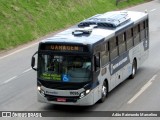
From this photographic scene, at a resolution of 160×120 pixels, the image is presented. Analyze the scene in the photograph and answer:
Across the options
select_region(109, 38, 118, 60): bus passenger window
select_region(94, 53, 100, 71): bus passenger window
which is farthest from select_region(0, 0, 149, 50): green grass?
select_region(94, 53, 100, 71): bus passenger window

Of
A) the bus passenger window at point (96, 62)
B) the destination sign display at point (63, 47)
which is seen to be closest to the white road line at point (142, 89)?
the bus passenger window at point (96, 62)

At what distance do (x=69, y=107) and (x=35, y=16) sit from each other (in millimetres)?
18540

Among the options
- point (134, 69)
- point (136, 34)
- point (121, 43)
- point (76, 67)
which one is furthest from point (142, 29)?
point (76, 67)

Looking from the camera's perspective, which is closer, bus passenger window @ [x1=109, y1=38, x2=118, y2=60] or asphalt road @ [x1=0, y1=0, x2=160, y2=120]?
asphalt road @ [x1=0, y1=0, x2=160, y2=120]

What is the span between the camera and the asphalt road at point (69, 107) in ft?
60.4

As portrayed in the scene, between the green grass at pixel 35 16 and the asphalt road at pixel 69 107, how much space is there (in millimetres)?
3550

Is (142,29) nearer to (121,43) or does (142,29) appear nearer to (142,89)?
(121,43)

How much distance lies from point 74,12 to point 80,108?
2287 centimetres

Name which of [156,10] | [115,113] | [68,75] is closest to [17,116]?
[68,75]

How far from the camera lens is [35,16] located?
1433 inches

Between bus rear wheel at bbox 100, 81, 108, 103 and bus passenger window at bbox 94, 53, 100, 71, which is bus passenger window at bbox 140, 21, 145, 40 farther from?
bus passenger window at bbox 94, 53, 100, 71

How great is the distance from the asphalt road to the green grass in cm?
355

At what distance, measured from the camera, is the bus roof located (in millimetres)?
17953

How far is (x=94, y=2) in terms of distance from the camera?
45375 millimetres
